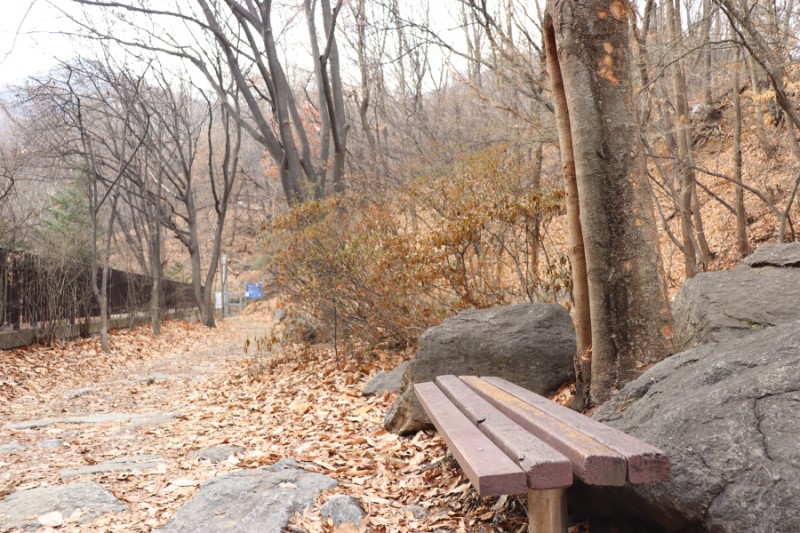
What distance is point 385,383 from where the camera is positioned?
582 cm

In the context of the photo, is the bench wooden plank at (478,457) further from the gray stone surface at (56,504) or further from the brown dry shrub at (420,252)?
the brown dry shrub at (420,252)

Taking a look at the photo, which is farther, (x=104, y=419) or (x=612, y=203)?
(x=104, y=419)

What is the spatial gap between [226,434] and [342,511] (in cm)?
257

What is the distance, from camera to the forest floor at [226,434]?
116 inches

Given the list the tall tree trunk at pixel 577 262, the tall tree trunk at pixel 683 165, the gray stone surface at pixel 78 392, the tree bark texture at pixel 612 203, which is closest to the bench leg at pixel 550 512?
the tree bark texture at pixel 612 203

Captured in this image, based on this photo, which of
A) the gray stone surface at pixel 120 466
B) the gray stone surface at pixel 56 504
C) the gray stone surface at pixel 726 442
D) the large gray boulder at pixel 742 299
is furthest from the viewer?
the gray stone surface at pixel 120 466

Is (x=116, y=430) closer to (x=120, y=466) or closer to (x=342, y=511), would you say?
(x=120, y=466)

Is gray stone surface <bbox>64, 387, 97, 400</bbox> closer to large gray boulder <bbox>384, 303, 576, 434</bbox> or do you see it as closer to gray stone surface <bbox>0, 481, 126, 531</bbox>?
gray stone surface <bbox>0, 481, 126, 531</bbox>

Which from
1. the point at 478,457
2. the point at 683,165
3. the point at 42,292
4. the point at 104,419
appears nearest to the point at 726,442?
the point at 478,457

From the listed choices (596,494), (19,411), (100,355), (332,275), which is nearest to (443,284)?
(332,275)

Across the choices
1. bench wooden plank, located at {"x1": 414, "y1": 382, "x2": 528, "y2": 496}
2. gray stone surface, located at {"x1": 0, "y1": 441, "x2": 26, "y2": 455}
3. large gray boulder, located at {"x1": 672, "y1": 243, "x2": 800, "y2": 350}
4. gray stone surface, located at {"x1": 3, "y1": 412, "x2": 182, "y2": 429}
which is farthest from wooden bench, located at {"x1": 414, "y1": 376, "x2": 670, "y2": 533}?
gray stone surface, located at {"x1": 3, "y1": 412, "x2": 182, "y2": 429}

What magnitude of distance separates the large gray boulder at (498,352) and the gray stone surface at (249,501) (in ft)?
4.09

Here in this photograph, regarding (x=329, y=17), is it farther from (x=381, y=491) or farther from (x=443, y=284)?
(x=381, y=491)

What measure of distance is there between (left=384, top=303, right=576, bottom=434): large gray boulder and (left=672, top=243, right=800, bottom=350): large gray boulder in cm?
83
